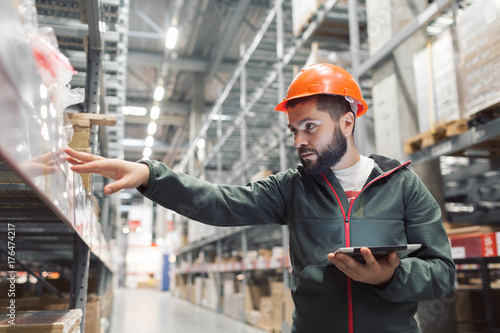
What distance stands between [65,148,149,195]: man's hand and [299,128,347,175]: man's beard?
0.62m

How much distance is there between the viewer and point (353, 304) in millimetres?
1556

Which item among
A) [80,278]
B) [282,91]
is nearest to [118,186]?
[80,278]

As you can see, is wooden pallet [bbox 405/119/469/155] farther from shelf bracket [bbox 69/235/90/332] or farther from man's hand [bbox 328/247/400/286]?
shelf bracket [bbox 69/235/90/332]

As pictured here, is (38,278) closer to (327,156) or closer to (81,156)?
(81,156)

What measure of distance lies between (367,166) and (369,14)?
165 inches

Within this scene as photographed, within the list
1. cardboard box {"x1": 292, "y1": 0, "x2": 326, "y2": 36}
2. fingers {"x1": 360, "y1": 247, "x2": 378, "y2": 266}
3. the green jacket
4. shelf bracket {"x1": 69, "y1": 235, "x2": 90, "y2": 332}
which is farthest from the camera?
cardboard box {"x1": 292, "y1": 0, "x2": 326, "y2": 36}

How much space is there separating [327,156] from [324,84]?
1.04 ft

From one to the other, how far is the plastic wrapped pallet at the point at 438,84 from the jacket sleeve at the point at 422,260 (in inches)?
88.5

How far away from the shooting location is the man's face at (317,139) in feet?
5.69

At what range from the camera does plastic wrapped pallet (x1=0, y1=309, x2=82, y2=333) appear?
145 cm

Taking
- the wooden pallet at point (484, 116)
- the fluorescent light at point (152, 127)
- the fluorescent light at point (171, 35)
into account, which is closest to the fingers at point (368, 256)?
the wooden pallet at point (484, 116)

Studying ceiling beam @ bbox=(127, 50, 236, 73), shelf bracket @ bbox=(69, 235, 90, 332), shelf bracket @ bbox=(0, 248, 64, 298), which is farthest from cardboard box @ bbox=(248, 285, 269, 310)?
ceiling beam @ bbox=(127, 50, 236, 73)

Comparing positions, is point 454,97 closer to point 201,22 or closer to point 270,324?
point 270,324

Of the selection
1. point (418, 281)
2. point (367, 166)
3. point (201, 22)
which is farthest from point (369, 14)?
point (201, 22)
